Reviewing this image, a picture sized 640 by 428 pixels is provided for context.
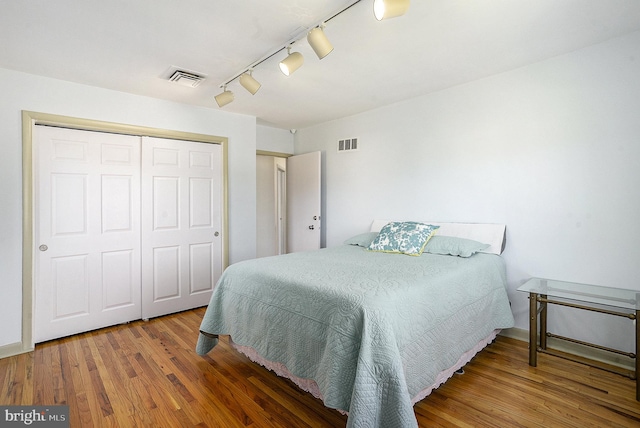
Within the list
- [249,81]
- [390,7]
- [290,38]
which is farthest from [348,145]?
Answer: [390,7]

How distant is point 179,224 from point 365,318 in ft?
9.08

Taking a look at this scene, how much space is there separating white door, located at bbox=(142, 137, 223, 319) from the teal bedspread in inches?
52.5

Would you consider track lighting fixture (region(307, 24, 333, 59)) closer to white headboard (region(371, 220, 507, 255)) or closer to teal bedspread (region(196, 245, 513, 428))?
teal bedspread (region(196, 245, 513, 428))

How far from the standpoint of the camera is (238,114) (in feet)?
13.0

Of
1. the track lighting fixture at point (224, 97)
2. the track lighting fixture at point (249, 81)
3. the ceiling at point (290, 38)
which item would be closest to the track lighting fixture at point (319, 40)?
the ceiling at point (290, 38)

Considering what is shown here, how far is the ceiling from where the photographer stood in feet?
6.02

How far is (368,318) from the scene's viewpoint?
Result: 147 cm

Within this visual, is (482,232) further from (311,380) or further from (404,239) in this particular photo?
(311,380)

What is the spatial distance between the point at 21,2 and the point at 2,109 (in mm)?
1257

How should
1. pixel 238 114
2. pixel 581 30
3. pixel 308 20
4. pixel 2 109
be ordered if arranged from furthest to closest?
pixel 238 114 < pixel 2 109 < pixel 581 30 < pixel 308 20

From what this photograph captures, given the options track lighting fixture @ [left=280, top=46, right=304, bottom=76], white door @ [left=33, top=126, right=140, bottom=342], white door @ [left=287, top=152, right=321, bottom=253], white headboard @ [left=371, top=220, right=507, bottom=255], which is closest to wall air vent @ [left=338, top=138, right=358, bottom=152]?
white door @ [left=287, top=152, right=321, bottom=253]

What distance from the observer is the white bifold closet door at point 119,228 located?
2.82 m

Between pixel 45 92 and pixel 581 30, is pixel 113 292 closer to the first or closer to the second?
pixel 45 92

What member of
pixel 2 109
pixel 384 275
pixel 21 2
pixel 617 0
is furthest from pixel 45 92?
pixel 617 0
